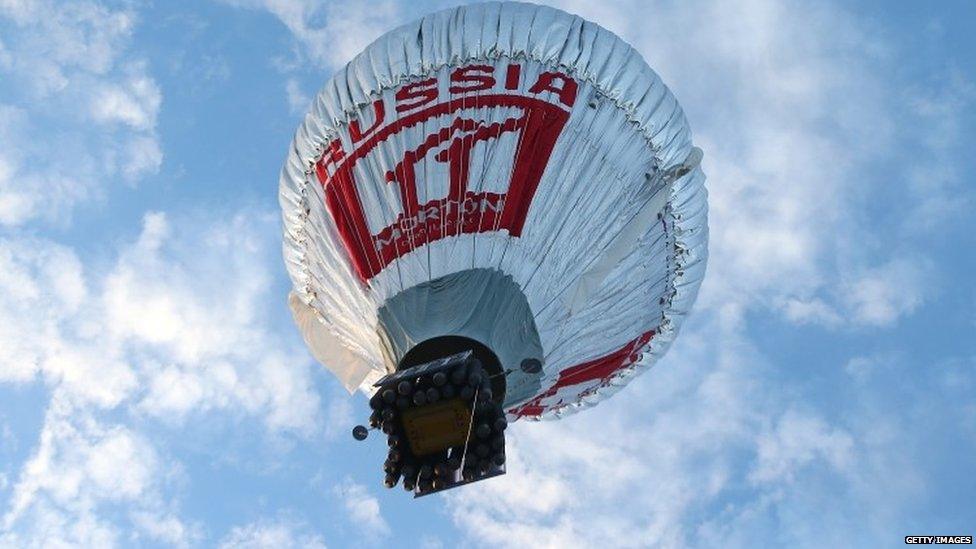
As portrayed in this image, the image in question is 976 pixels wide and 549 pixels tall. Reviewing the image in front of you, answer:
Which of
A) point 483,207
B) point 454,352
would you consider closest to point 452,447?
point 454,352

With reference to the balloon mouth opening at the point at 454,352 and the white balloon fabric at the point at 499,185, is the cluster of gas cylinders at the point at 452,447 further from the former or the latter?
the white balloon fabric at the point at 499,185

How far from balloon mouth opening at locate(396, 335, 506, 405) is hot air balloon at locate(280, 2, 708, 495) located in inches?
0.6

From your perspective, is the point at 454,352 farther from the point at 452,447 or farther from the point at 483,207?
the point at 483,207

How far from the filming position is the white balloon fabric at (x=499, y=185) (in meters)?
14.0

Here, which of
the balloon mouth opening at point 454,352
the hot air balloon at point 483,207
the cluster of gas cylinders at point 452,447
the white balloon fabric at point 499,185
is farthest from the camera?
the white balloon fabric at point 499,185

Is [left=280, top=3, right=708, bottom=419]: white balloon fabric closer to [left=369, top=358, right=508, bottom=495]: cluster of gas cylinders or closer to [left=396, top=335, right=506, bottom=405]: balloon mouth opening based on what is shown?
[left=396, top=335, right=506, bottom=405]: balloon mouth opening

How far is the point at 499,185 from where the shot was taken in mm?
14102

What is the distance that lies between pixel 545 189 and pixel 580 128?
75cm

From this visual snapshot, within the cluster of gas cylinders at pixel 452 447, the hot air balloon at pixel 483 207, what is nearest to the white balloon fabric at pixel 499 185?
the hot air balloon at pixel 483 207

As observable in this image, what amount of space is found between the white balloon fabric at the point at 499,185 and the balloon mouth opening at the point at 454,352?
95 millimetres

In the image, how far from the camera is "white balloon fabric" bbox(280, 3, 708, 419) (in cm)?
1404

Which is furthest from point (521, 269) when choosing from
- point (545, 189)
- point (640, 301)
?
point (640, 301)

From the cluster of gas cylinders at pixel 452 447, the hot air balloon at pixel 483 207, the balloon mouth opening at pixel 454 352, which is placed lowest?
the cluster of gas cylinders at pixel 452 447

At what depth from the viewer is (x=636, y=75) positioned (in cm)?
1455
